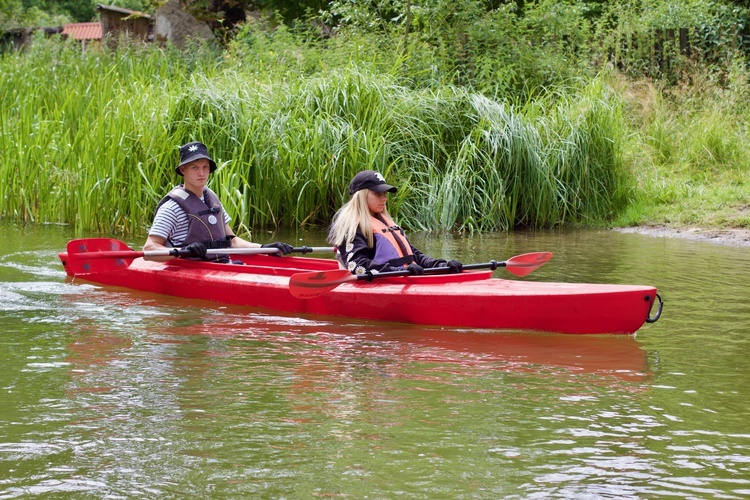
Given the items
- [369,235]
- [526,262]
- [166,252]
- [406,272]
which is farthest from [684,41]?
[166,252]

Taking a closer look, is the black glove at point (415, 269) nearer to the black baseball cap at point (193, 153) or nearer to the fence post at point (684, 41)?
the black baseball cap at point (193, 153)

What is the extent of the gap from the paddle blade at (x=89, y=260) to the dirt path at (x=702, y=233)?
5706mm

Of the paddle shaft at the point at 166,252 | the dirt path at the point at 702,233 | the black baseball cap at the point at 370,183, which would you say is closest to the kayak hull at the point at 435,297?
the paddle shaft at the point at 166,252

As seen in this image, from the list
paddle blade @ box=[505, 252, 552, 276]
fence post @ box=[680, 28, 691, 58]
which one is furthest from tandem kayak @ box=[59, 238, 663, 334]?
fence post @ box=[680, 28, 691, 58]

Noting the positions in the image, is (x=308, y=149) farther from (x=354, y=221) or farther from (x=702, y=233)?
(x=702, y=233)

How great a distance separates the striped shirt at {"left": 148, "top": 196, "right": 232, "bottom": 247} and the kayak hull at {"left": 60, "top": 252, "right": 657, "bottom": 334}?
21 cm

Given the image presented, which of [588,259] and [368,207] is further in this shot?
[588,259]

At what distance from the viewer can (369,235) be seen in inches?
245

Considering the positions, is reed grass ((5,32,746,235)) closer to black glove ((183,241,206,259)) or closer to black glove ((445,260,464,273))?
A: black glove ((183,241,206,259))

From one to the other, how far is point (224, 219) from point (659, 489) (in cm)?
474

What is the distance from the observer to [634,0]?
51.4 feet

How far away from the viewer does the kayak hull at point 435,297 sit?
545 centimetres

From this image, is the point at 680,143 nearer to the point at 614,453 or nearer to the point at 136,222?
the point at 136,222

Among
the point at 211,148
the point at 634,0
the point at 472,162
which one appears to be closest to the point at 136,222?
the point at 211,148
